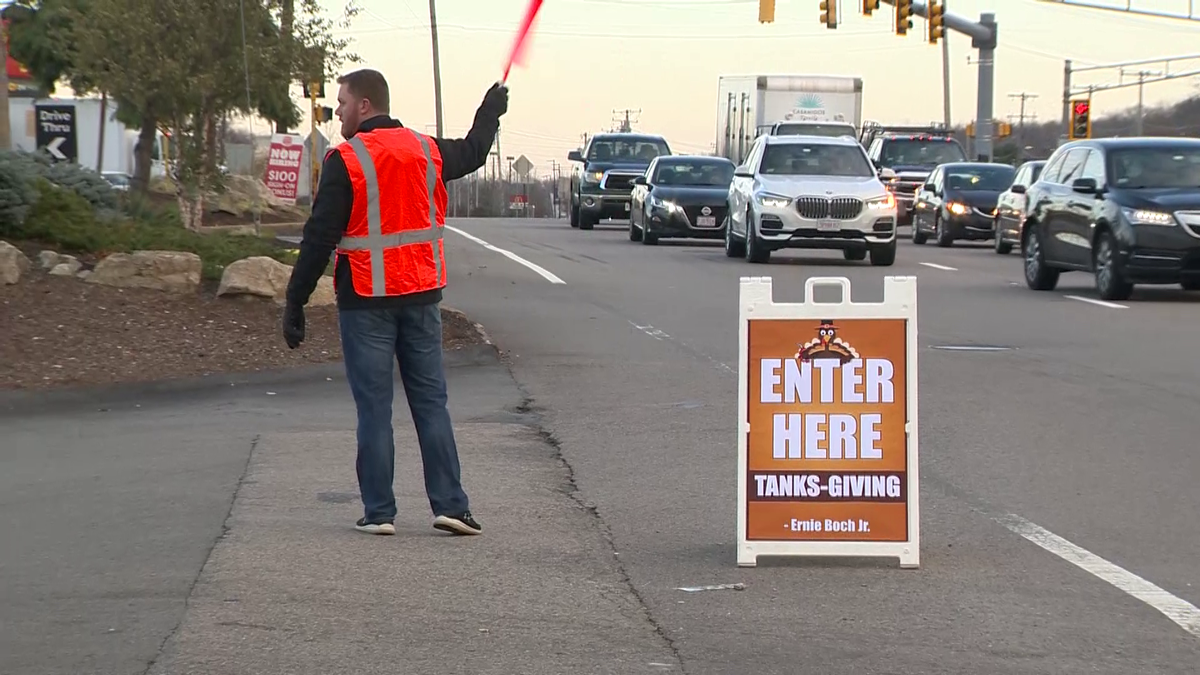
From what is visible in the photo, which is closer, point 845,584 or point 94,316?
point 845,584

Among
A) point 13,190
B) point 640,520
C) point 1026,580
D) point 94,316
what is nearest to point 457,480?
point 640,520

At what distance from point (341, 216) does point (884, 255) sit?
1824 centimetres

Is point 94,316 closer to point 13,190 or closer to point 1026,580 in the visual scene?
point 13,190

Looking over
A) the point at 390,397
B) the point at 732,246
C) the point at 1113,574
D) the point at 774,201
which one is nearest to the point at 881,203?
the point at 774,201

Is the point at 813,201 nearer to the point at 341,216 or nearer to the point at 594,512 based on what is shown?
the point at 594,512

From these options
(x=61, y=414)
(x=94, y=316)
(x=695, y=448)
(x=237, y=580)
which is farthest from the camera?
(x=94, y=316)

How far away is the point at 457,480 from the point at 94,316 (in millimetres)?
6907

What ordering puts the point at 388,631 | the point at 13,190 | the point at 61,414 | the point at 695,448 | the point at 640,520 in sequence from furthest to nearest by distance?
the point at 13,190 < the point at 61,414 < the point at 695,448 < the point at 640,520 < the point at 388,631

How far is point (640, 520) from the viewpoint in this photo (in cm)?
740

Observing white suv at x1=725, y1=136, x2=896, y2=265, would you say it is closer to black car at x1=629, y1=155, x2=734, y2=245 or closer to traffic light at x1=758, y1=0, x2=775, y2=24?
black car at x1=629, y1=155, x2=734, y2=245

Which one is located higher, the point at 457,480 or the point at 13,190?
the point at 13,190

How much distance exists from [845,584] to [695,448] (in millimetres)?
3094

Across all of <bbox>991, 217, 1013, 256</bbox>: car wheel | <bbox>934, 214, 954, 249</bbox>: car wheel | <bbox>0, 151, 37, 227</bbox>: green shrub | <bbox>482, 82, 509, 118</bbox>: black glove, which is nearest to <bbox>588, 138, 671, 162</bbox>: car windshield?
<bbox>934, 214, 954, 249</bbox>: car wheel

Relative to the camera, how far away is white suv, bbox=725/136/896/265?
23438 mm
